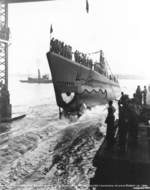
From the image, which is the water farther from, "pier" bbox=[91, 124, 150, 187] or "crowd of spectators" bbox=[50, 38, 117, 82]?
"crowd of spectators" bbox=[50, 38, 117, 82]

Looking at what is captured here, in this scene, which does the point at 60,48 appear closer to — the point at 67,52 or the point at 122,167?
the point at 67,52

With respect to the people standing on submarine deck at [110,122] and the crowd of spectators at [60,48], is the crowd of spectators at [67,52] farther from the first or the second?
the people standing on submarine deck at [110,122]

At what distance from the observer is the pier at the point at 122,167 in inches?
270

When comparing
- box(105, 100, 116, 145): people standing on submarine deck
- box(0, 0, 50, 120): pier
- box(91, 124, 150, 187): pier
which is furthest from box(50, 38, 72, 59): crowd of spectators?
box(91, 124, 150, 187): pier

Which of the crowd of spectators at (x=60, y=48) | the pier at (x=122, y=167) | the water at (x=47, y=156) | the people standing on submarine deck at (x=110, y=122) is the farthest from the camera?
the crowd of spectators at (x=60, y=48)

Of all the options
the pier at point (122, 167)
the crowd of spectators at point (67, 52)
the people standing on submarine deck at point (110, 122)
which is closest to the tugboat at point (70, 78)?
the crowd of spectators at point (67, 52)

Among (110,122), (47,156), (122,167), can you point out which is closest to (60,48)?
(47,156)

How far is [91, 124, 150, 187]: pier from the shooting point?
6.87 metres

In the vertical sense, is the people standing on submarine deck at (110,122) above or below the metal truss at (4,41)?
below

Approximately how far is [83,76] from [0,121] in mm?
7559

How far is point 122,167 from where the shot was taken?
7.00 meters

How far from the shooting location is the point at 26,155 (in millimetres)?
10828

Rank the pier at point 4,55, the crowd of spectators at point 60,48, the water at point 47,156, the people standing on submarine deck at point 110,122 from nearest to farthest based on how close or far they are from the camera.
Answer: the water at point 47,156
the people standing on submarine deck at point 110,122
the crowd of spectators at point 60,48
the pier at point 4,55

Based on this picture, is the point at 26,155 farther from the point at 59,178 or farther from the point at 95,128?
the point at 95,128
